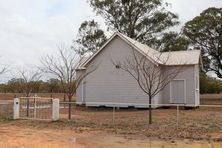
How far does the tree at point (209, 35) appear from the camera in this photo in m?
46.1

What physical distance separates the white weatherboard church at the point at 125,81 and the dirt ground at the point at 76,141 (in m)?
14.0

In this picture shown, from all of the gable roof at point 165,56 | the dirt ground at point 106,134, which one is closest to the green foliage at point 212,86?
the gable roof at point 165,56

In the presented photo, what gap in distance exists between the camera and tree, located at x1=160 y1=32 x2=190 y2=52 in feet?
149

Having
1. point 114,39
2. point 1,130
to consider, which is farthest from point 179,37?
point 1,130

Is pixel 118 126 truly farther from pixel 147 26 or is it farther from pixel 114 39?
pixel 147 26

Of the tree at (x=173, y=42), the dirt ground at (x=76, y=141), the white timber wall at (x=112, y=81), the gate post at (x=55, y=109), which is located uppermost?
the tree at (x=173, y=42)

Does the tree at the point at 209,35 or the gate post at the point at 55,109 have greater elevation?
the tree at the point at 209,35

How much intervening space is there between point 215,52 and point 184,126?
31.0 m

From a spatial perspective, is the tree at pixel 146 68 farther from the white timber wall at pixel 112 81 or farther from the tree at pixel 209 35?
the tree at pixel 209 35

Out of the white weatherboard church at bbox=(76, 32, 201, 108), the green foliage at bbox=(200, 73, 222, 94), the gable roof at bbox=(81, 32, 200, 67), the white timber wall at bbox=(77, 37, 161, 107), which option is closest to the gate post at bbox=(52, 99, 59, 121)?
the white weatherboard church at bbox=(76, 32, 201, 108)

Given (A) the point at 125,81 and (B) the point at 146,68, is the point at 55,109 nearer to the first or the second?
(B) the point at 146,68

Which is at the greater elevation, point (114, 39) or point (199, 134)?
point (114, 39)

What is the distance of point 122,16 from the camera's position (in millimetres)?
47156

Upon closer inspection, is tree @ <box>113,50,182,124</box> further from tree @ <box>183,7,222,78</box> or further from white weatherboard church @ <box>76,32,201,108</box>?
tree @ <box>183,7,222,78</box>
